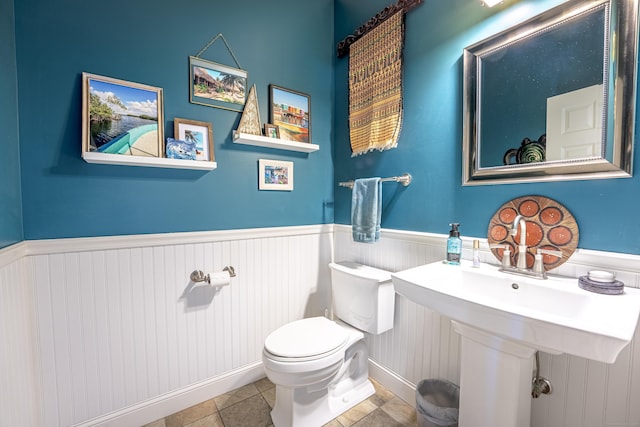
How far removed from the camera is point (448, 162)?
1.41 m

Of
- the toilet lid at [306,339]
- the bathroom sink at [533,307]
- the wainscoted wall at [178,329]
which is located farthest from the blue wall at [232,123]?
the toilet lid at [306,339]

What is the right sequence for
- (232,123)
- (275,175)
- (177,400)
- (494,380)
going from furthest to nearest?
1. (275,175)
2. (232,123)
3. (177,400)
4. (494,380)

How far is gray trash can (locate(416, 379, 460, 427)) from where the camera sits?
1.21m

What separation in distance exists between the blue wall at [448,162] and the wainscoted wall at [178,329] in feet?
0.33

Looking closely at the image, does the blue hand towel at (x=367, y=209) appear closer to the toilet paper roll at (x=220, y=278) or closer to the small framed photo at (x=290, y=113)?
the small framed photo at (x=290, y=113)

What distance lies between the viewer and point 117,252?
132cm

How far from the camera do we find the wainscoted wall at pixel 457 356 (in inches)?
36.6

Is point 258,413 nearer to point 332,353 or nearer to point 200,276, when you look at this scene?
point 332,353

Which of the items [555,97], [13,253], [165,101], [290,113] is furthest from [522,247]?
[13,253]

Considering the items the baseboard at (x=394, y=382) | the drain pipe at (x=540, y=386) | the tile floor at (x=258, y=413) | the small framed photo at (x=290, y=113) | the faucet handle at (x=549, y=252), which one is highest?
the small framed photo at (x=290, y=113)

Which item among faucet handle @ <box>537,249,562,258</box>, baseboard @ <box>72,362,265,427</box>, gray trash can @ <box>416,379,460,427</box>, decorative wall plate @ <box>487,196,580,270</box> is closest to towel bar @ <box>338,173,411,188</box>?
decorative wall plate @ <box>487,196,580,270</box>

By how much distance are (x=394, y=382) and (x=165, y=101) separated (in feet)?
6.85

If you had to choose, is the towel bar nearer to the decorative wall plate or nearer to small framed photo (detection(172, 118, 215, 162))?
the decorative wall plate

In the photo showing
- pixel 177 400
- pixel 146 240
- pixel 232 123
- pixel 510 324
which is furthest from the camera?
pixel 232 123
